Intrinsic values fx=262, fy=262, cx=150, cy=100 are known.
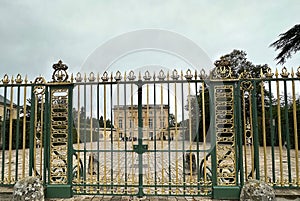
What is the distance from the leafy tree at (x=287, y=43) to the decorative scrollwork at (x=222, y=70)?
10395 millimetres

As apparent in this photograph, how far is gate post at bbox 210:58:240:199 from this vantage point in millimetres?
4074

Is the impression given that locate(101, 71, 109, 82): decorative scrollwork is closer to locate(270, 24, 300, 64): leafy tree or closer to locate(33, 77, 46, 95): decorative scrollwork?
locate(33, 77, 46, 95): decorative scrollwork

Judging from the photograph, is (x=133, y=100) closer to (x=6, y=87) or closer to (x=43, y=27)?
(x=6, y=87)

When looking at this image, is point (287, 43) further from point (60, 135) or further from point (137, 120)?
point (60, 135)

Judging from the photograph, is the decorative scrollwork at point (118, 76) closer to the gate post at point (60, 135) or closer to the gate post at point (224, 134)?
the gate post at point (60, 135)

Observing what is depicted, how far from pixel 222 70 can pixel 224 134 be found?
3.39 ft

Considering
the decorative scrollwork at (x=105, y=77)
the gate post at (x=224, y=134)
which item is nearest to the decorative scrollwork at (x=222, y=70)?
the gate post at (x=224, y=134)

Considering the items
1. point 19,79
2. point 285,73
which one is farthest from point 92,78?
point 285,73

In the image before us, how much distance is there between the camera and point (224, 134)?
164 inches

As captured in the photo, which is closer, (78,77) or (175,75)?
(175,75)

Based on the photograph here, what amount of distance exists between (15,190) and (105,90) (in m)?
1.95

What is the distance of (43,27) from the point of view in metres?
7.73

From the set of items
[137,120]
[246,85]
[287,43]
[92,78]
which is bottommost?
[137,120]

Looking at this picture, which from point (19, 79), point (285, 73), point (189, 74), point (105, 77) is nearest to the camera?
point (285, 73)
